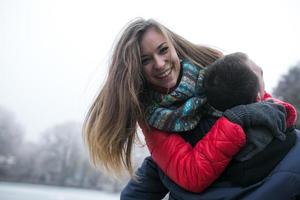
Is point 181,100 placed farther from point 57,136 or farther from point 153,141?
point 57,136

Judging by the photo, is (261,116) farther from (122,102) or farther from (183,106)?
(122,102)

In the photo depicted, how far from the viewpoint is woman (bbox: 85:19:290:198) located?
1.88m

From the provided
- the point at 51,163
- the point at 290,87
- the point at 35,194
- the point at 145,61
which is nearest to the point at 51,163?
the point at 51,163

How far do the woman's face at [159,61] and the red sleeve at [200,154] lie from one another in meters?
0.29

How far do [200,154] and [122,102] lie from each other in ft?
1.69

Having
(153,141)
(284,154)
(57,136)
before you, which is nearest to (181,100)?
(153,141)

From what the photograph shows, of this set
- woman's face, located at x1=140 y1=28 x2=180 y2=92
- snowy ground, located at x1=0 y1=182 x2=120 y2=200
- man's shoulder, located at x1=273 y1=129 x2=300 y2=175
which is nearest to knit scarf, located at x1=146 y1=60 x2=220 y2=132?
woman's face, located at x1=140 y1=28 x2=180 y2=92

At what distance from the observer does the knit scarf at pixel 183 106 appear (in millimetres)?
1699

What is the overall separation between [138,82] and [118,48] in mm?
225

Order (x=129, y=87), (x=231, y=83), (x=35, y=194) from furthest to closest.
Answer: (x=35, y=194)
(x=129, y=87)
(x=231, y=83)

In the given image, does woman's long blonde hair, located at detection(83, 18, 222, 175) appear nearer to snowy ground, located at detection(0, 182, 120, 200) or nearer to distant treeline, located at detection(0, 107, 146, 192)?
snowy ground, located at detection(0, 182, 120, 200)

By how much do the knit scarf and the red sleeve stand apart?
0.06 metres

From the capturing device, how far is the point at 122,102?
1870 mm

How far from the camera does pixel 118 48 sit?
201 cm
